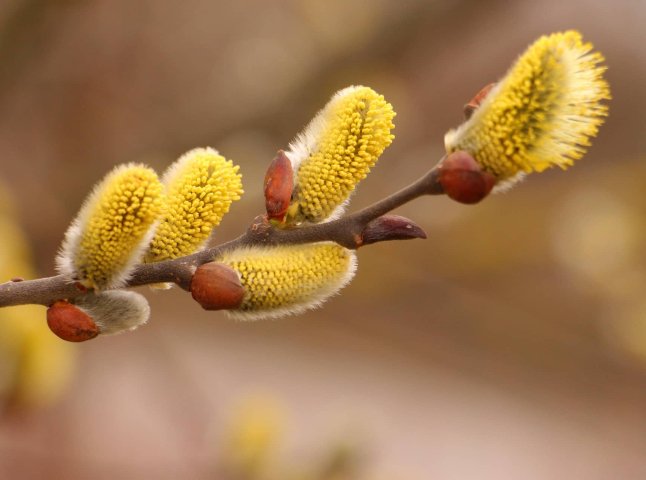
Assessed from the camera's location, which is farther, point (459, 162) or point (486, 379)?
point (486, 379)

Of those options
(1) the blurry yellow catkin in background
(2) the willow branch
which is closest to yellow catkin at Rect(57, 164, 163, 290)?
(2) the willow branch

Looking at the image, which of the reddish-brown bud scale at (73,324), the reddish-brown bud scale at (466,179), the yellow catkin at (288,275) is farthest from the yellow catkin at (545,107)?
the reddish-brown bud scale at (73,324)

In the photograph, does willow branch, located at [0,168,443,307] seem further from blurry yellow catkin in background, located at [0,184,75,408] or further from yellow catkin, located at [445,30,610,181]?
blurry yellow catkin in background, located at [0,184,75,408]

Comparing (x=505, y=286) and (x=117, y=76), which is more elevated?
(x=117, y=76)

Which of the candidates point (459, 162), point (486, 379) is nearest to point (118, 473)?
point (486, 379)

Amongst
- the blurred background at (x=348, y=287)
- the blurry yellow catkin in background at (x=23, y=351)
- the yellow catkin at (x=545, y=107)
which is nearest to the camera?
the yellow catkin at (x=545, y=107)

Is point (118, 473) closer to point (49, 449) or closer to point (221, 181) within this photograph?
point (49, 449)

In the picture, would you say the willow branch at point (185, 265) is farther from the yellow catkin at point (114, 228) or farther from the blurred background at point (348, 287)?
the blurred background at point (348, 287)
